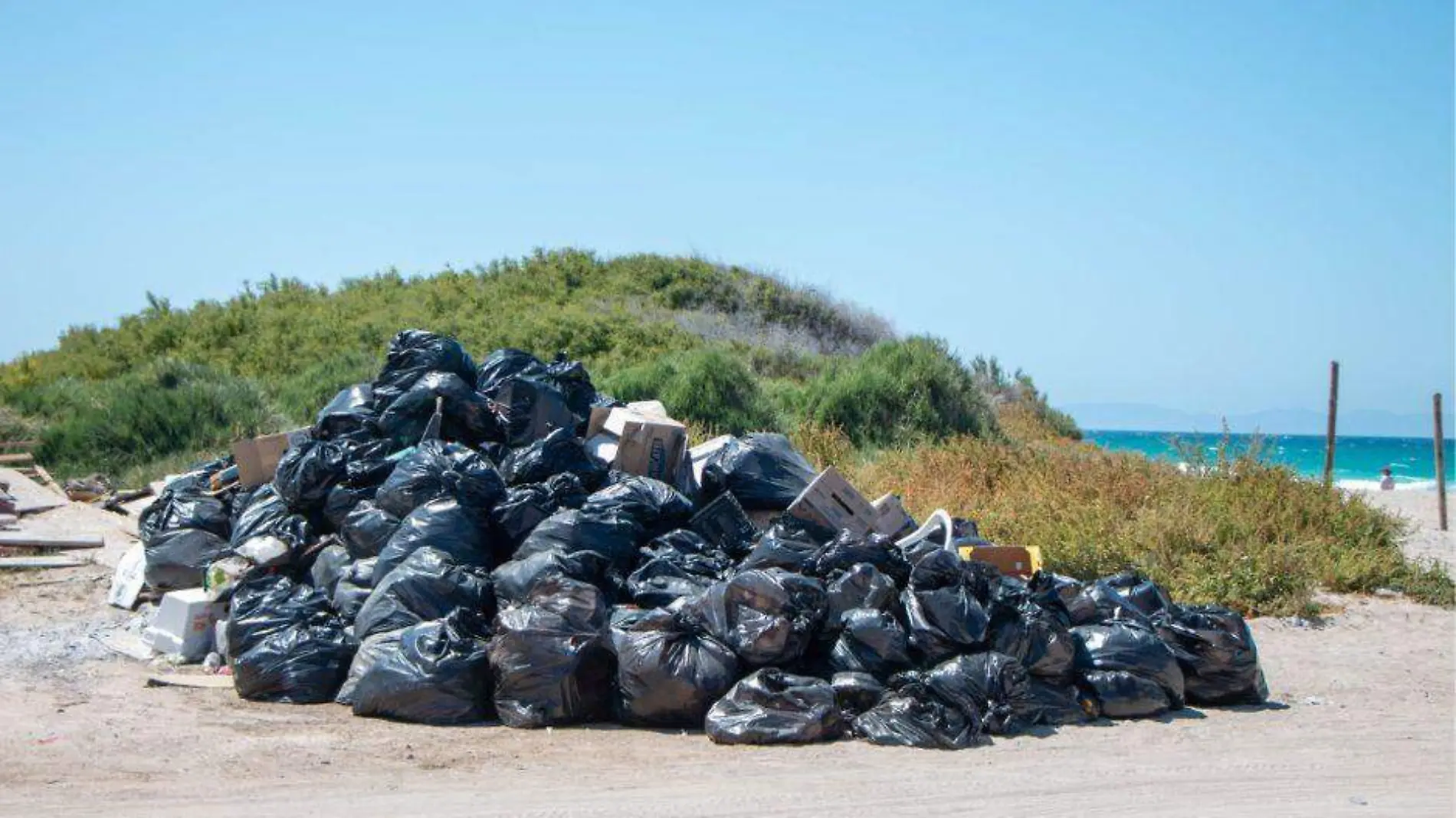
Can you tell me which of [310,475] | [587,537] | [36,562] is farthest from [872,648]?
[36,562]

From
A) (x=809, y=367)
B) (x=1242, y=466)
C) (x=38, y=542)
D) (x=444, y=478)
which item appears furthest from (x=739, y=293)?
(x=444, y=478)

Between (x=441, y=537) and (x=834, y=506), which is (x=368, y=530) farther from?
(x=834, y=506)

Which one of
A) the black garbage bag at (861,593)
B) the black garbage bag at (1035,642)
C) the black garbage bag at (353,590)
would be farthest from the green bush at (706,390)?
the black garbage bag at (1035,642)

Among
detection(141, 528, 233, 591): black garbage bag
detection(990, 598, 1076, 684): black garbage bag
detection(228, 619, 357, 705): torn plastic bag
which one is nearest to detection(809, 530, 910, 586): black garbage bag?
detection(990, 598, 1076, 684): black garbage bag

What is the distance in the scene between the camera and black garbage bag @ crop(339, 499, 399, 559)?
6.61m

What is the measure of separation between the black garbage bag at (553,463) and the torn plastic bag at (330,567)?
957 mm

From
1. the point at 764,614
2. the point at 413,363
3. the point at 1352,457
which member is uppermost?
the point at 413,363

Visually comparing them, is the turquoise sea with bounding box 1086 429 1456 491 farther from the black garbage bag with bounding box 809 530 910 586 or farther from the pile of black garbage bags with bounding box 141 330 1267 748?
the black garbage bag with bounding box 809 530 910 586

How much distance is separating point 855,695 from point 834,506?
1.61 metres

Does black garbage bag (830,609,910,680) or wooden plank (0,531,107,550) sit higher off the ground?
black garbage bag (830,609,910,680)

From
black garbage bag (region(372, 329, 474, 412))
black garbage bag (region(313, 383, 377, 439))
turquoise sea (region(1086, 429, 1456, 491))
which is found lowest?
turquoise sea (region(1086, 429, 1456, 491))

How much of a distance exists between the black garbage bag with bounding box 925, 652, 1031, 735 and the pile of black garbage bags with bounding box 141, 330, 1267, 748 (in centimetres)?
1

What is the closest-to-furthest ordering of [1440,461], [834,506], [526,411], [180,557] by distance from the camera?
1. [834,506]
2. [180,557]
3. [526,411]
4. [1440,461]

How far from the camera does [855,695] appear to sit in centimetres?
534
